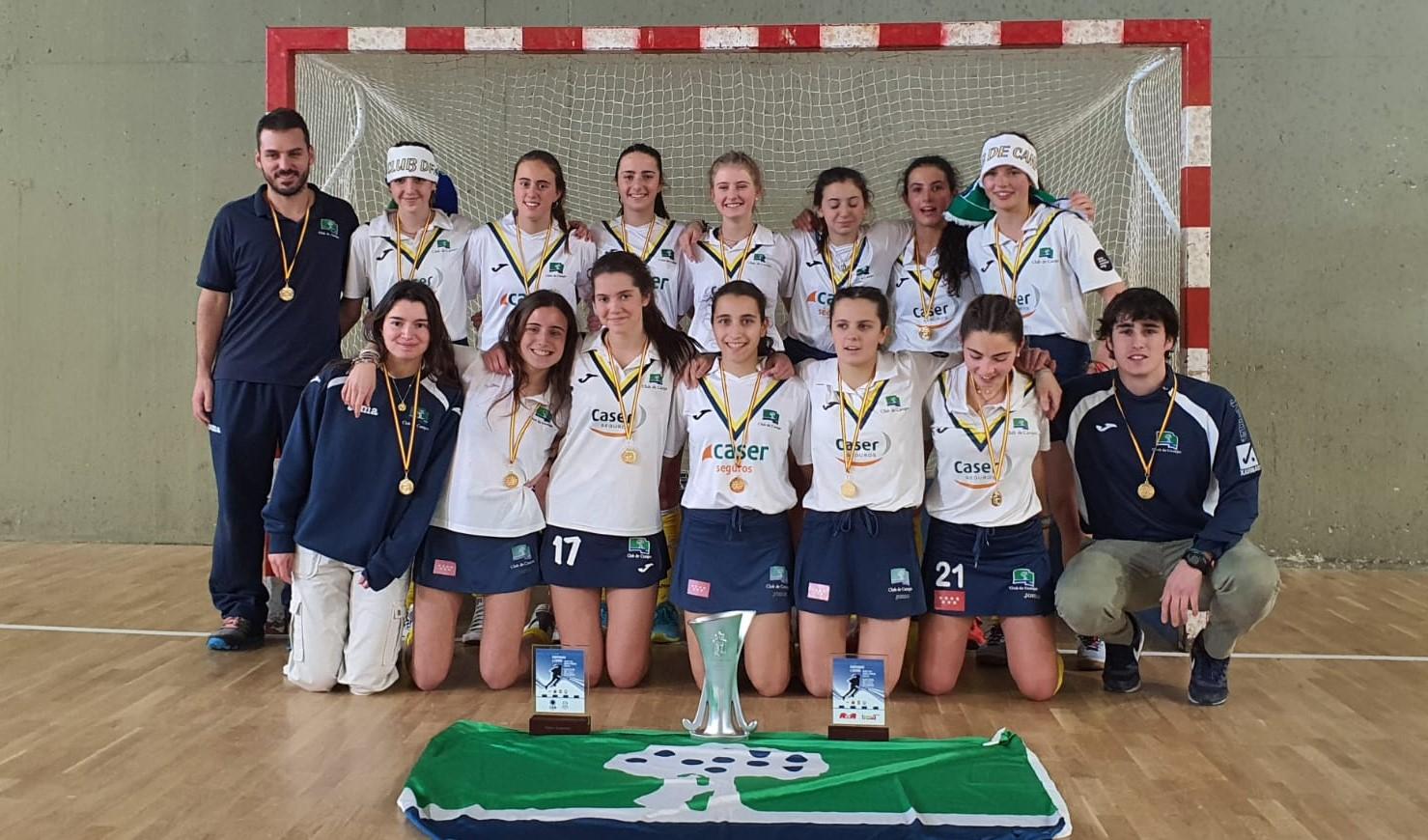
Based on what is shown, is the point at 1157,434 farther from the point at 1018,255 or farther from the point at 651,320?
the point at 651,320

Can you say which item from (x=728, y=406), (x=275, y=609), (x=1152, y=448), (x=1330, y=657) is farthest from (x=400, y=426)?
(x=1330, y=657)

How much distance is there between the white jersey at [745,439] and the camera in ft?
13.6

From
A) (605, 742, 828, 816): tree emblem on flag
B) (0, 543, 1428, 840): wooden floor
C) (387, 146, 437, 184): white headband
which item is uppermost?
(387, 146, 437, 184): white headband

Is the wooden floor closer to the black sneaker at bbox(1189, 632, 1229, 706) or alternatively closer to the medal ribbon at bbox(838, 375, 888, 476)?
the black sneaker at bbox(1189, 632, 1229, 706)

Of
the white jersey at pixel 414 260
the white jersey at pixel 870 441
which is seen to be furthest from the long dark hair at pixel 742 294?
the white jersey at pixel 414 260

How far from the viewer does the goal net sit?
5789 millimetres

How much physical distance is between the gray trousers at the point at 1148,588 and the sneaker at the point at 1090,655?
39cm

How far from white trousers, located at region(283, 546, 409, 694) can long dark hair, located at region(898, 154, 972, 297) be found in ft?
7.74

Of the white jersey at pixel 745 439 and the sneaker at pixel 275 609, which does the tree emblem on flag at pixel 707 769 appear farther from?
the sneaker at pixel 275 609

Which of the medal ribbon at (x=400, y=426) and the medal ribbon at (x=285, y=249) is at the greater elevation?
the medal ribbon at (x=285, y=249)

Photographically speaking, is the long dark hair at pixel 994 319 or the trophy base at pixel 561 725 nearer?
the trophy base at pixel 561 725

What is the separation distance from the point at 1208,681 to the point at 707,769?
1.91m

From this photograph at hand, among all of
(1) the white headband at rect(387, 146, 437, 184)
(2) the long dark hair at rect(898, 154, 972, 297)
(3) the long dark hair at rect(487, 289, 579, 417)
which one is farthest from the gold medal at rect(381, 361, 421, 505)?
(2) the long dark hair at rect(898, 154, 972, 297)

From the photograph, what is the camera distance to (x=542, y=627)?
4.90m
